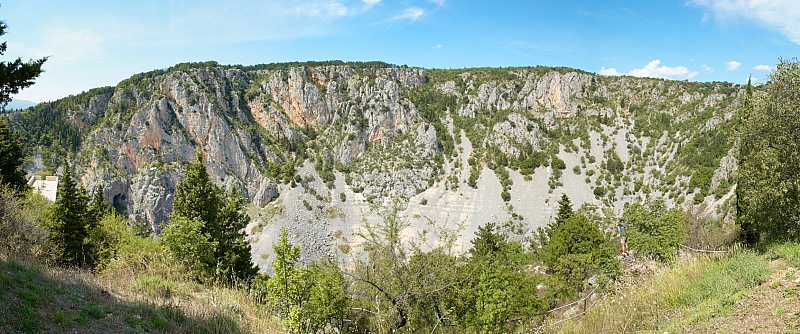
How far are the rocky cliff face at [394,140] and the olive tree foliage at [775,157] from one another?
50.8 metres

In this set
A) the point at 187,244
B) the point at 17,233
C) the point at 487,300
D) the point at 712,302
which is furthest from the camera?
the point at 187,244

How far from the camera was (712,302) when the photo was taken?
6082 millimetres

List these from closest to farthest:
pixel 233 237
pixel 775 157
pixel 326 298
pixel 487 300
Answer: pixel 326 298, pixel 775 157, pixel 487 300, pixel 233 237

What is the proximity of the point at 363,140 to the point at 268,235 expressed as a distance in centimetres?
3203

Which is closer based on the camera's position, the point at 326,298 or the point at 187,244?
the point at 326,298

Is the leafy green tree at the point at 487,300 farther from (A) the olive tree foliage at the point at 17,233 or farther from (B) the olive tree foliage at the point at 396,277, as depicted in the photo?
(A) the olive tree foliage at the point at 17,233

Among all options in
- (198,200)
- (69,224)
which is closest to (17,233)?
(198,200)

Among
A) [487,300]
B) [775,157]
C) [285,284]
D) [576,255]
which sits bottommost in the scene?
[576,255]

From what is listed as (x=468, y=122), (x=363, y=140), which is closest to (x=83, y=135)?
(x=363, y=140)

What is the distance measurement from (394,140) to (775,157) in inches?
3103

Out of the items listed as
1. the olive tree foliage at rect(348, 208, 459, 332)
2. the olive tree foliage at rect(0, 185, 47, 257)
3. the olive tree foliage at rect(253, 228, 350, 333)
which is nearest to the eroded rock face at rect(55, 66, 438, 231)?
the olive tree foliage at rect(0, 185, 47, 257)

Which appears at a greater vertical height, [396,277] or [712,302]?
[712,302]

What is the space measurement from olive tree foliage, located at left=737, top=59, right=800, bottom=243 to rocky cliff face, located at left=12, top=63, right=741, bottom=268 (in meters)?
50.8

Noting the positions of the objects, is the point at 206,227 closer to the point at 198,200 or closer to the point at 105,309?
the point at 198,200
